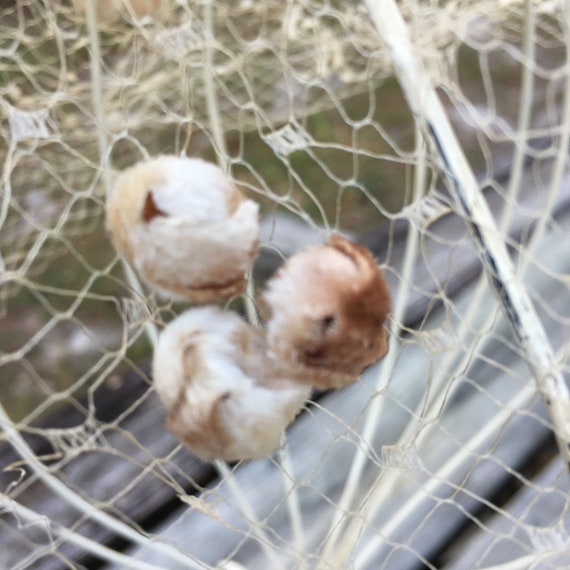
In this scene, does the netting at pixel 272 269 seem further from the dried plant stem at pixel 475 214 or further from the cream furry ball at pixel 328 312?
the cream furry ball at pixel 328 312

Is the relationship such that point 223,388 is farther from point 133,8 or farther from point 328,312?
point 133,8

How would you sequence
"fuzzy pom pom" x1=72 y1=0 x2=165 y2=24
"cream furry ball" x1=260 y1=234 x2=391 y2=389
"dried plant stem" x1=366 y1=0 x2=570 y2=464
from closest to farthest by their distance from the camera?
"cream furry ball" x1=260 y1=234 x2=391 y2=389 < "dried plant stem" x1=366 y1=0 x2=570 y2=464 < "fuzzy pom pom" x1=72 y1=0 x2=165 y2=24

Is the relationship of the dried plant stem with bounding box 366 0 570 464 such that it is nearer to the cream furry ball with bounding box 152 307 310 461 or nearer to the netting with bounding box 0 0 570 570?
the netting with bounding box 0 0 570 570

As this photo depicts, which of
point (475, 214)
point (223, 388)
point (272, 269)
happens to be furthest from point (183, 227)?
point (272, 269)

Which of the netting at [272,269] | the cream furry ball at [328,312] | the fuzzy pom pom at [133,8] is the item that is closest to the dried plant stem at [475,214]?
the netting at [272,269]

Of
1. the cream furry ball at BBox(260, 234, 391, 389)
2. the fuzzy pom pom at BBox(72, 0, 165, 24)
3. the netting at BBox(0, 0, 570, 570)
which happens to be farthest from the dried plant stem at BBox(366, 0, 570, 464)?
the fuzzy pom pom at BBox(72, 0, 165, 24)

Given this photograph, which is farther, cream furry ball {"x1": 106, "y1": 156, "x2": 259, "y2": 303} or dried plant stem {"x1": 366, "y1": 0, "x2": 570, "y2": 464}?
dried plant stem {"x1": 366, "y1": 0, "x2": 570, "y2": 464}

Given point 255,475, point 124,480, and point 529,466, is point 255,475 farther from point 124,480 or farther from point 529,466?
point 529,466
